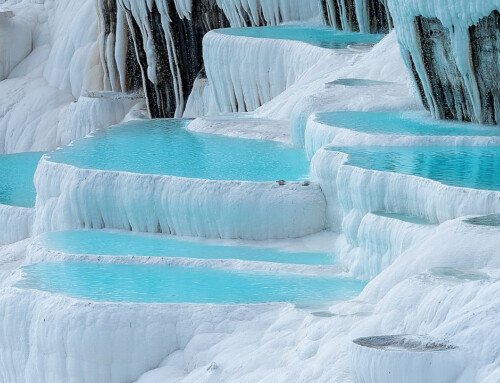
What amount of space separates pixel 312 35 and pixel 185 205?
282 inches

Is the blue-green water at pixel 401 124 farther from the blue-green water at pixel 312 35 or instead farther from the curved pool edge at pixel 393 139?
→ the blue-green water at pixel 312 35

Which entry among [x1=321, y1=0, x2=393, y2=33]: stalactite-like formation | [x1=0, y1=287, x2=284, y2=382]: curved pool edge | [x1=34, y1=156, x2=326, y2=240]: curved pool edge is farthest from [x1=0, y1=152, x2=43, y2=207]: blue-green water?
[x1=0, y1=287, x2=284, y2=382]: curved pool edge

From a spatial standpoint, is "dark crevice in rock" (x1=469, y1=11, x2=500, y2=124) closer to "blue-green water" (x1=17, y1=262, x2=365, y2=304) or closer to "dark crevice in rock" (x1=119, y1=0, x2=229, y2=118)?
"blue-green water" (x1=17, y1=262, x2=365, y2=304)

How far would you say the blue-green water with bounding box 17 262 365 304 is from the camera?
783 centimetres

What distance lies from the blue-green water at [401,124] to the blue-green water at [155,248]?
5.14ft

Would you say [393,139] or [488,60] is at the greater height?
[488,60]

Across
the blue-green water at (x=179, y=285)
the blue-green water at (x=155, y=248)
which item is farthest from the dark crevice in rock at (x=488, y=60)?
the blue-green water at (x=179, y=285)

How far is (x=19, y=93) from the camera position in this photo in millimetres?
22516

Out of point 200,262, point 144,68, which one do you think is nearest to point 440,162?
point 200,262

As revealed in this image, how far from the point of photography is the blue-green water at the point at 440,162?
8117mm

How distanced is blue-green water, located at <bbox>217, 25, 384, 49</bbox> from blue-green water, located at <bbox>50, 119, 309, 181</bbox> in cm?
259

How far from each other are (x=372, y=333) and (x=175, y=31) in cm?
1384

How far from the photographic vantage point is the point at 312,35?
16641 mm

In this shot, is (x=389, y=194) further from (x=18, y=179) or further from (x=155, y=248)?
(x=18, y=179)
